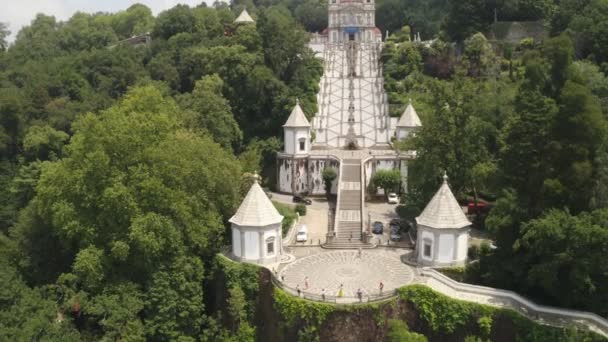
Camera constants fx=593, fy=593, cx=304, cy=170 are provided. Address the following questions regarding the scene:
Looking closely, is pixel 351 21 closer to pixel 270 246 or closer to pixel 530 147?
pixel 270 246

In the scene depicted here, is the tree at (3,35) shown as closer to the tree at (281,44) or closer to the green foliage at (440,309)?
the tree at (281,44)

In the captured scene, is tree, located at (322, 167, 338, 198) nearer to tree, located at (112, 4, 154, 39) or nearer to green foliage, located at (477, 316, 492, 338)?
green foliage, located at (477, 316, 492, 338)

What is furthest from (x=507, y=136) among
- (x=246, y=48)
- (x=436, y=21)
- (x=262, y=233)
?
(x=436, y=21)

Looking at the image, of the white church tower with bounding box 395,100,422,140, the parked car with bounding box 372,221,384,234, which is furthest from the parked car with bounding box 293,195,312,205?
the white church tower with bounding box 395,100,422,140

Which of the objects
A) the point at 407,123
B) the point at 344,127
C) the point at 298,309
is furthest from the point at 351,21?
the point at 298,309

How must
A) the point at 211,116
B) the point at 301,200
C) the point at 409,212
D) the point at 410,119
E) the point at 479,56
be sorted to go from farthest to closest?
the point at 479,56 → the point at 410,119 → the point at 211,116 → the point at 301,200 → the point at 409,212

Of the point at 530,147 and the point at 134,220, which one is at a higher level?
the point at 530,147
